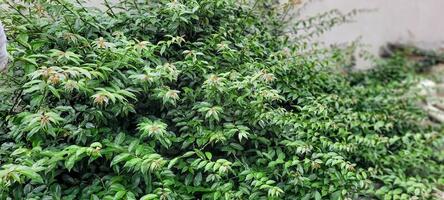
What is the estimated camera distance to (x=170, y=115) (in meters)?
1.85

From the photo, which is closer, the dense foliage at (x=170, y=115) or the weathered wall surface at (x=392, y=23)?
the dense foliage at (x=170, y=115)

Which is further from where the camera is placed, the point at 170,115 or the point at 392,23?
the point at 392,23

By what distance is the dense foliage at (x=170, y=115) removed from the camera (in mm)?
1525

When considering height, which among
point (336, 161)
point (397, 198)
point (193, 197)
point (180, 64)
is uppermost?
point (180, 64)

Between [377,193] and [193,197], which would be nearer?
[193,197]

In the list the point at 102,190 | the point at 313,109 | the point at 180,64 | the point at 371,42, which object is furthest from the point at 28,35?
the point at 371,42

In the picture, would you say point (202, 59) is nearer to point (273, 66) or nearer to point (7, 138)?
point (273, 66)

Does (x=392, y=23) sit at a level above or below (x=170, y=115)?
above

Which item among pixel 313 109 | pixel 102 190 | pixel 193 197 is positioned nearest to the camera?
pixel 102 190

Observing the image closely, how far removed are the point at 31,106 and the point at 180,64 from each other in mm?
670

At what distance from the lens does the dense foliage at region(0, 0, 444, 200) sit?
153 centimetres

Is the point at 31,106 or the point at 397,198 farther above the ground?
the point at 31,106

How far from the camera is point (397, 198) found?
2.16 meters

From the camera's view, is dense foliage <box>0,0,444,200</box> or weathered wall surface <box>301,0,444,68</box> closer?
dense foliage <box>0,0,444,200</box>
